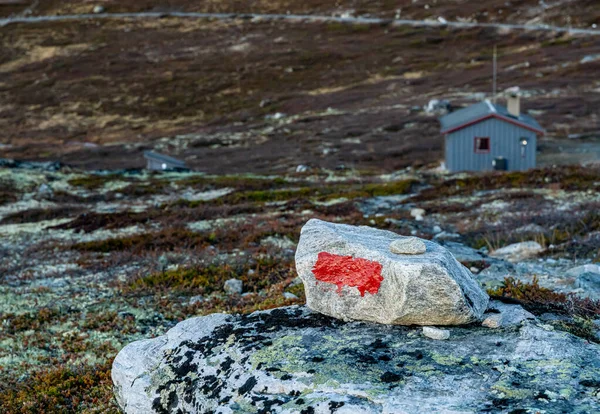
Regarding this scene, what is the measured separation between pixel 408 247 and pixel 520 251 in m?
10.1

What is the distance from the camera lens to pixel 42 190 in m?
43.8

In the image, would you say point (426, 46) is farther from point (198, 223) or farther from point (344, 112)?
point (198, 223)

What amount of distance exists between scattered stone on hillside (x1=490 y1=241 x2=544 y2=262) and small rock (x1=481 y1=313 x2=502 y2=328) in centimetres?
921

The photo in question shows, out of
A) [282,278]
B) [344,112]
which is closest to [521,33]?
[344,112]

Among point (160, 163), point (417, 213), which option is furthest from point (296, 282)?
point (160, 163)

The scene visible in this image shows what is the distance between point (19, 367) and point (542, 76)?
8972cm

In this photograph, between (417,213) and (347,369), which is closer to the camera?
(347,369)

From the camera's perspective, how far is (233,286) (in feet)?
45.4

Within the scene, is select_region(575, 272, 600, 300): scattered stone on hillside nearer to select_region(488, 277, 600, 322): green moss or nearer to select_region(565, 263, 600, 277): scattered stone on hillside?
select_region(565, 263, 600, 277): scattered stone on hillside

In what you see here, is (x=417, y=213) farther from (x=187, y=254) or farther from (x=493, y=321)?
(x=493, y=321)

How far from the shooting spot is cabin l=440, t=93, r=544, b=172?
46.8 meters

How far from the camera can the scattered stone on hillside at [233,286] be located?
13.7 meters

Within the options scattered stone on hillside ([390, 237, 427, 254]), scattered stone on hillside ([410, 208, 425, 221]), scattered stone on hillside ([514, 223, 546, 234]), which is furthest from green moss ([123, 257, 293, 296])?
scattered stone on hillside ([410, 208, 425, 221])

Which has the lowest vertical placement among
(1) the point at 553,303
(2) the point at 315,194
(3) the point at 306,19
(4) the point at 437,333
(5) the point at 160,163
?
(5) the point at 160,163
